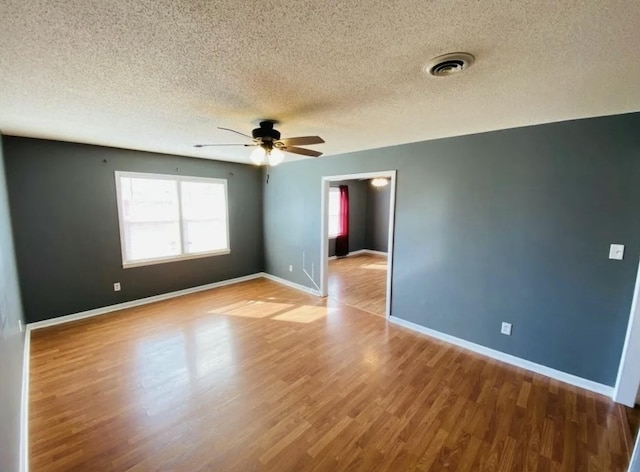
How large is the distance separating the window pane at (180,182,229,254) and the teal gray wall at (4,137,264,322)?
1.14ft

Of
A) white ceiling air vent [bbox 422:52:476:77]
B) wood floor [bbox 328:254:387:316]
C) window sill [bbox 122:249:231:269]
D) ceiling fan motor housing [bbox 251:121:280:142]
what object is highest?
white ceiling air vent [bbox 422:52:476:77]

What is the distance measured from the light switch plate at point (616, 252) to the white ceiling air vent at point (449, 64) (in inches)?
81.0

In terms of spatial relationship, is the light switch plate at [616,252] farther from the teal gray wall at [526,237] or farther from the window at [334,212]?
the window at [334,212]

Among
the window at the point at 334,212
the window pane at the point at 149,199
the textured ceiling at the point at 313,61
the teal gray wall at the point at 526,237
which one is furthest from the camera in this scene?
the window at the point at 334,212

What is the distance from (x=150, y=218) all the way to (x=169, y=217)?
0.27 metres

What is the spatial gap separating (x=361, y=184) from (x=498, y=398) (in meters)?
6.57

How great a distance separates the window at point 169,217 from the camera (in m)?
4.01

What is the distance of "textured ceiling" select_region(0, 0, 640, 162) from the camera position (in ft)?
3.51

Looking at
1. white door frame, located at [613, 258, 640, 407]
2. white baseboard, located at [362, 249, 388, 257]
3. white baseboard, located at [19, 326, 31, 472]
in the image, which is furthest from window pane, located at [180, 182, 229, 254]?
white door frame, located at [613, 258, 640, 407]

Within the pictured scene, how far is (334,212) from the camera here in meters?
7.59

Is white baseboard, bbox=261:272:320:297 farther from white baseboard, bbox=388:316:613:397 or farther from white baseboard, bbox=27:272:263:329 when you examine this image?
white baseboard, bbox=388:316:613:397

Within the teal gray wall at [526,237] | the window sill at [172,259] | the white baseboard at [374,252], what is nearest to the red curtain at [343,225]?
the white baseboard at [374,252]

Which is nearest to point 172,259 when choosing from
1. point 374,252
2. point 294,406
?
point 294,406

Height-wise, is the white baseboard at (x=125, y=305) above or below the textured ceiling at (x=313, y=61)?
below
